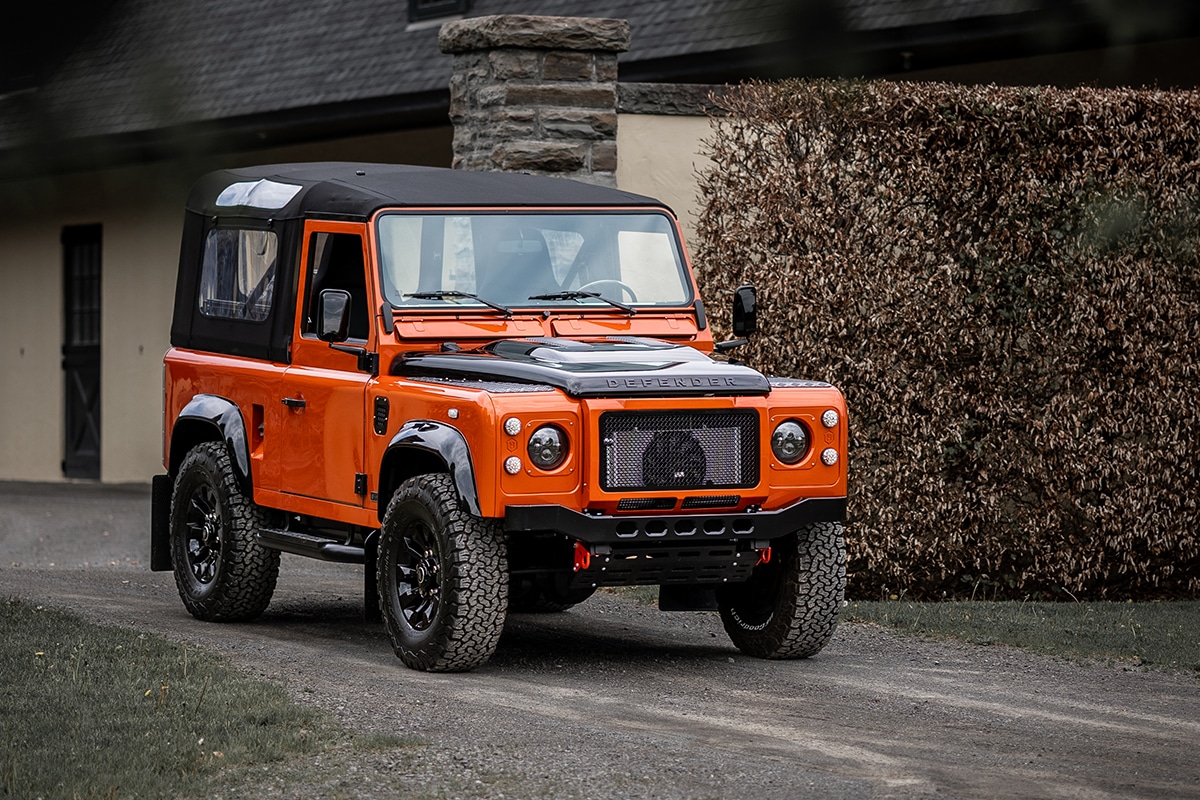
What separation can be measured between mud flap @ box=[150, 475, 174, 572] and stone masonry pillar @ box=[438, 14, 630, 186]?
3026 mm

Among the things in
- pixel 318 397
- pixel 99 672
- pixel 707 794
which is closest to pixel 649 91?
pixel 318 397

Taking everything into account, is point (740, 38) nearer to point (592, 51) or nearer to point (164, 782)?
point (164, 782)

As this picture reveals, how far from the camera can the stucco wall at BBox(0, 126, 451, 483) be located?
17375mm

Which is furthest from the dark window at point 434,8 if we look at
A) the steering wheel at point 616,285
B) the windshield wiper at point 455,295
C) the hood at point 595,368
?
the hood at point 595,368

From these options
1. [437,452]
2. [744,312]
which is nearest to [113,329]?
[744,312]

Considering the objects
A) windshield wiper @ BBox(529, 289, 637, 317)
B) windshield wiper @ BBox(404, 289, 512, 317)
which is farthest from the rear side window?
windshield wiper @ BBox(529, 289, 637, 317)

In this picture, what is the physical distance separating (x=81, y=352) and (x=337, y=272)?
40.5 ft

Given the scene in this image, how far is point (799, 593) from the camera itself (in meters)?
7.32

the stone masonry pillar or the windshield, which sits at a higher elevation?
the stone masonry pillar

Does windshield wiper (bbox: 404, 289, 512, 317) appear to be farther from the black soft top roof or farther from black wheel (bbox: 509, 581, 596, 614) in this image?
black wheel (bbox: 509, 581, 596, 614)

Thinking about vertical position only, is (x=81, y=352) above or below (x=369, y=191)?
below

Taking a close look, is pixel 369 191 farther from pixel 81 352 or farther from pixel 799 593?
pixel 81 352

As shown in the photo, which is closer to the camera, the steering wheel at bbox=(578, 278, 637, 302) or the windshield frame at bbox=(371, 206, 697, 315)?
the windshield frame at bbox=(371, 206, 697, 315)

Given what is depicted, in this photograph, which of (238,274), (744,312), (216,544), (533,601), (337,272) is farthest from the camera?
(533,601)
